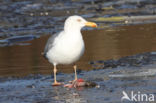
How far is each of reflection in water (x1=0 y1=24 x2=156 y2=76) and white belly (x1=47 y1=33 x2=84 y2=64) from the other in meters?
1.13

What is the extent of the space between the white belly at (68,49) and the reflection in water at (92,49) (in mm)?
1130

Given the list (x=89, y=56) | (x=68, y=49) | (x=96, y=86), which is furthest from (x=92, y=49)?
(x=96, y=86)

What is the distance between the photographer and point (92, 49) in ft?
38.6

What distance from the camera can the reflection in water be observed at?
10.0 metres

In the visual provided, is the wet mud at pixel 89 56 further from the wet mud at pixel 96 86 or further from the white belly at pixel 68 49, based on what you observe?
the white belly at pixel 68 49

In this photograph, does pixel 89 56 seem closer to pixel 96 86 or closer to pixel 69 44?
pixel 69 44

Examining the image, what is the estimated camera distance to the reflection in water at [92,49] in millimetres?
10039

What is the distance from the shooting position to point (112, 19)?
17547 millimetres

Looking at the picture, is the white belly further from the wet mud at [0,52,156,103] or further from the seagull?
the wet mud at [0,52,156,103]

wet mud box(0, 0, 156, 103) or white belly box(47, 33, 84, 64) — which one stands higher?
white belly box(47, 33, 84, 64)

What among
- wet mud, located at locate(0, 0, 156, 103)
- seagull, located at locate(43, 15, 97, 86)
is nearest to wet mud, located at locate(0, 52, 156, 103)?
wet mud, located at locate(0, 0, 156, 103)

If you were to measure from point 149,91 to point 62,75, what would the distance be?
8.36ft

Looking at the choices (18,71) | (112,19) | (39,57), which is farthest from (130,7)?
(18,71)

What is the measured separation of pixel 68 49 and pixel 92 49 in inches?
137
